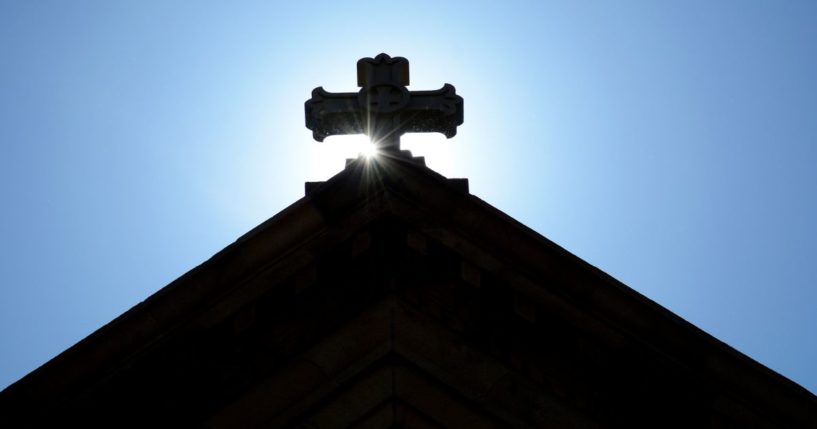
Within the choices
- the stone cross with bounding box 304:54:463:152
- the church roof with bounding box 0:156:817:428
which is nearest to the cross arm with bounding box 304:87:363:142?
the stone cross with bounding box 304:54:463:152

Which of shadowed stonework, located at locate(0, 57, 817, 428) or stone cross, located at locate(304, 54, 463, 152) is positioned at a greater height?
stone cross, located at locate(304, 54, 463, 152)

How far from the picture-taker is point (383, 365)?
29.4ft

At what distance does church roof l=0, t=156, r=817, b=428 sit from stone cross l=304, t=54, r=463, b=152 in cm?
232

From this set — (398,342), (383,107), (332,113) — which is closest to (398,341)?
(398,342)

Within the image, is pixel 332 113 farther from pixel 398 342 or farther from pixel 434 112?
pixel 398 342

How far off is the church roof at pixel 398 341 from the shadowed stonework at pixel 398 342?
1 cm

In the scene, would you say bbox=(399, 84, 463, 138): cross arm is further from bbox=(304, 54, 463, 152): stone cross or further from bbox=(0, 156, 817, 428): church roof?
bbox=(0, 156, 817, 428): church roof

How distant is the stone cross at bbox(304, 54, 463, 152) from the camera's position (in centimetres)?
1213

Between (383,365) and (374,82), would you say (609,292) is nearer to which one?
(383,365)

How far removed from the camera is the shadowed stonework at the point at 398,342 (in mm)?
9023

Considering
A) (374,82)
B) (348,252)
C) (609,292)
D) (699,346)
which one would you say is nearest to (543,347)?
(609,292)

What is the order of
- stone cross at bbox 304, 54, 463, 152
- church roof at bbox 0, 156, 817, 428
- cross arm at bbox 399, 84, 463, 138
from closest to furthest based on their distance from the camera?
1. church roof at bbox 0, 156, 817, 428
2. stone cross at bbox 304, 54, 463, 152
3. cross arm at bbox 399, 84, 463, 138

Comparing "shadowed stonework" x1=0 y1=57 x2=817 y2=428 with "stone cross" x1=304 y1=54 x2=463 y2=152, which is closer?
"shadowed stonework" x1=0 y1=57 x2=817 y2=428

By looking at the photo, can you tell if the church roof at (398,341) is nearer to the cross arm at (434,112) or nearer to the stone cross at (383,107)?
the stone cross at (383,107)
